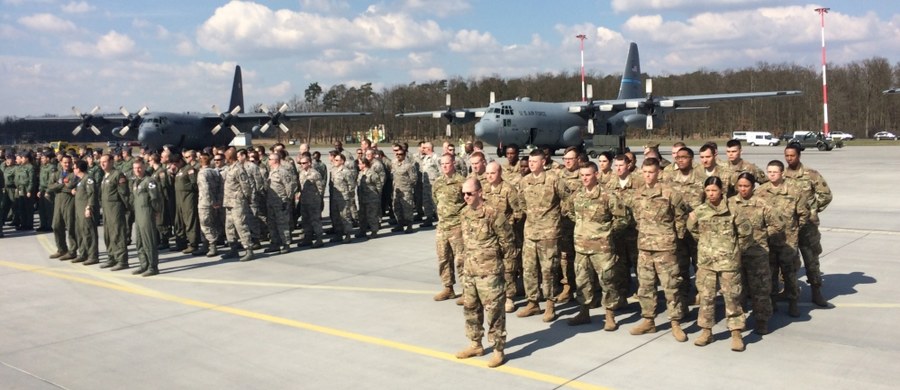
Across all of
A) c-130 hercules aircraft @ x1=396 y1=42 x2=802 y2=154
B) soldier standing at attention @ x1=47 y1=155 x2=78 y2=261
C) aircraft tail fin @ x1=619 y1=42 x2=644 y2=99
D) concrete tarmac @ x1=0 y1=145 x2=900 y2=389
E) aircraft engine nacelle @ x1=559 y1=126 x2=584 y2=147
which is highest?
aircraft tail fin @ x1=619 y1=42 x2=644 y2=99

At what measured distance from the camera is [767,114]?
79188 mm

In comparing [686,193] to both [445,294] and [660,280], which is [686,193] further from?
[445,294]

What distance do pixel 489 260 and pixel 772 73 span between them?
87660 mm

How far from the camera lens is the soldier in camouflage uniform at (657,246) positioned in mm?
5934

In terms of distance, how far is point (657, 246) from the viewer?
19.5ft

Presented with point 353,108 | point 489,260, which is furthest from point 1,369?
point 353,108

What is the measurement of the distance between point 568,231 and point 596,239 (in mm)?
1115

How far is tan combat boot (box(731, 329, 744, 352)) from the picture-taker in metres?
5.61

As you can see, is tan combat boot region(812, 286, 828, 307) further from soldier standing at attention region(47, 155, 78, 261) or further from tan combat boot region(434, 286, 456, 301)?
soldier standing at attention region(47, 155, 78, 261)

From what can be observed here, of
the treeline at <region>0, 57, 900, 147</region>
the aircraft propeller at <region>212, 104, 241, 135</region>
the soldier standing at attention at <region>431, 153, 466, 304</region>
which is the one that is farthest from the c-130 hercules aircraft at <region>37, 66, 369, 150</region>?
the treeline at <region>0, 57, 900, 147</region>

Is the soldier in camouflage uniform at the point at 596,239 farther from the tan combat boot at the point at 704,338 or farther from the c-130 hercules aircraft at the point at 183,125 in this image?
the c-130 hercules aircraft at the point at 183,125

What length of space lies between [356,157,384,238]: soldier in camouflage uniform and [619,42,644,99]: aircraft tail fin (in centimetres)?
3151

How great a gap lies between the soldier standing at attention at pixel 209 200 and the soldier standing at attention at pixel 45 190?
16.0ft

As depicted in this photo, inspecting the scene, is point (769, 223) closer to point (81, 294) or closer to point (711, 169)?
point (711, 169)
